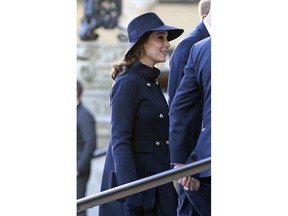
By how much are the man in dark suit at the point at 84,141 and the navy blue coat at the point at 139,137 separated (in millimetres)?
1408

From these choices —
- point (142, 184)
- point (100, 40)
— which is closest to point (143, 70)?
point (142, 184)

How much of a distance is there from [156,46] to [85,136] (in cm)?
168

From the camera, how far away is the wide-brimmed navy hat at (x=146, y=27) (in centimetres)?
265

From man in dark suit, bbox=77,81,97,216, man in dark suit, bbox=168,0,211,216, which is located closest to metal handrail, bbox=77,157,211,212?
man in dark suit, bbox=168,0,211,216

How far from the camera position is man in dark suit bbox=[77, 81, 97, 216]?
421 centimetres

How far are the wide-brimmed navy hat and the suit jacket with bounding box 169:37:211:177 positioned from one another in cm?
7

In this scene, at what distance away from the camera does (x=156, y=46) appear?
105 inches

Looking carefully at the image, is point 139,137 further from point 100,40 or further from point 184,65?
point 100,40
